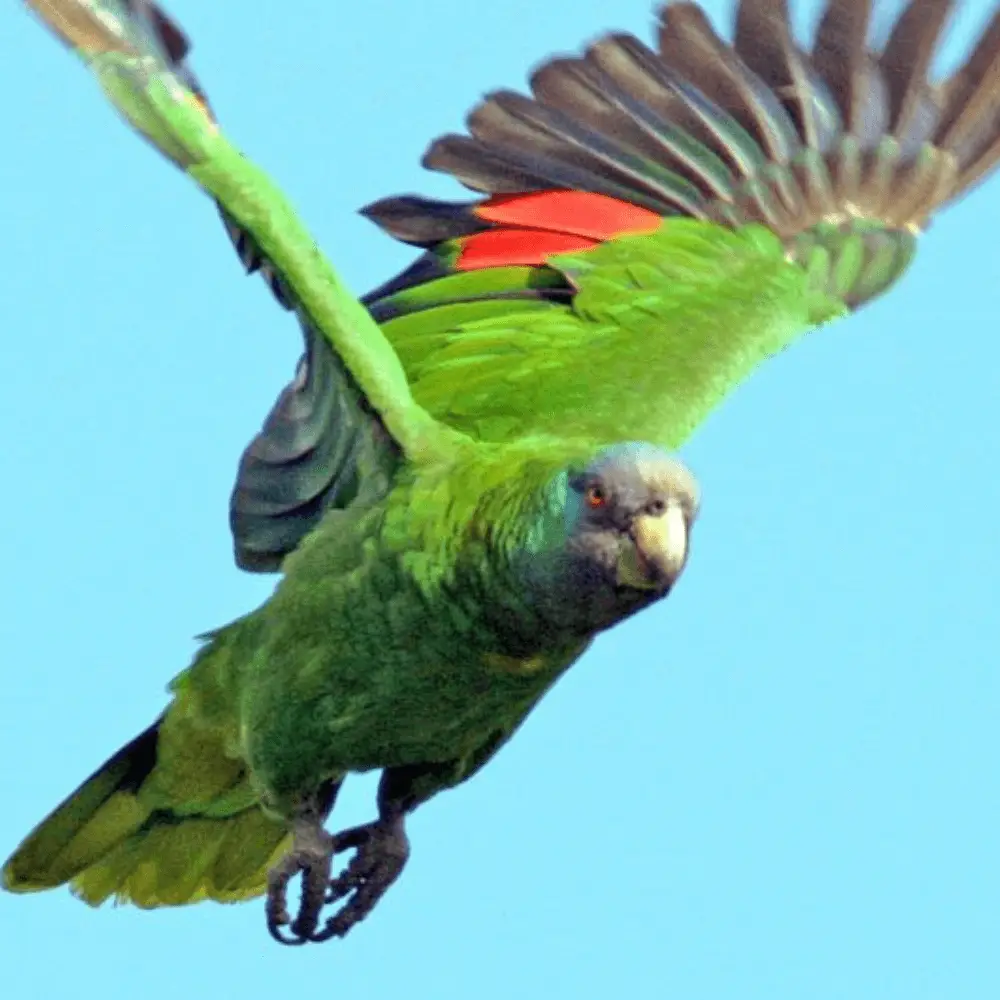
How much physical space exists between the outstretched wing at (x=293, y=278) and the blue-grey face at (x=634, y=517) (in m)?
0.85

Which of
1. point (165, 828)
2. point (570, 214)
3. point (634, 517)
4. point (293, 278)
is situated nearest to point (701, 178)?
point (570, 214)

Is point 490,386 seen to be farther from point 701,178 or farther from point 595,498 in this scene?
point 595,498

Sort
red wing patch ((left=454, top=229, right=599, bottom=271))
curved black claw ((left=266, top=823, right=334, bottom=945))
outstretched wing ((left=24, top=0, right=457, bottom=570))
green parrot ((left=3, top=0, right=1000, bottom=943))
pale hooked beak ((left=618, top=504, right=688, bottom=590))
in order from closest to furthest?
pale hooked beak ((left=618, top=504, right=688, bottom=590)) → green parrot ((left=3, top=0, right=1000, bottom=943)) → outstretched wing ((left=24, top=0, right=457, bottom=570)) → curved black claw ((left=266, top=823, right=334, bottom=945)) → red wing patch ((left=454, top=229, right=599, bottom=271))

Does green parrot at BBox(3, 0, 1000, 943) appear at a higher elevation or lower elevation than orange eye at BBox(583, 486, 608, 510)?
higher

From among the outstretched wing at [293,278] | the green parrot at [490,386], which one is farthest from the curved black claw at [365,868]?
the outstretched wing at [293,278]

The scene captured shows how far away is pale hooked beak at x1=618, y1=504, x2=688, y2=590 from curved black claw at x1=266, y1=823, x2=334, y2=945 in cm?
180

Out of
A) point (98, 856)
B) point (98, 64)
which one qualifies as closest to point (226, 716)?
point (98, 856)

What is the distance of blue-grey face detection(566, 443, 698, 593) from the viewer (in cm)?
565

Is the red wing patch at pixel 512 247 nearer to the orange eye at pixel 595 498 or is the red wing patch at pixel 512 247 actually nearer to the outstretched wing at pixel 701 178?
the outstretched wing at pixel 701 178

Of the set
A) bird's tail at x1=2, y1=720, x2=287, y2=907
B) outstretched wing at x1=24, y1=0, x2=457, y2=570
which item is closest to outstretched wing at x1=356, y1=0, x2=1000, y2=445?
outstretched wing at x1=24, y1=0, x2=457, y2=570

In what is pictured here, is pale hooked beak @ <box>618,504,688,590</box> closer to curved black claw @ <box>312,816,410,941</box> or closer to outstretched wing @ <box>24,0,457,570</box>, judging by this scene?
outstretched wing @ <box>24,0,457,570</box>

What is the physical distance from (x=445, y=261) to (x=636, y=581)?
2.30 m

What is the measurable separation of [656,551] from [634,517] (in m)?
0.09

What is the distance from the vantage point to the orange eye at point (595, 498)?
571 centimetres
